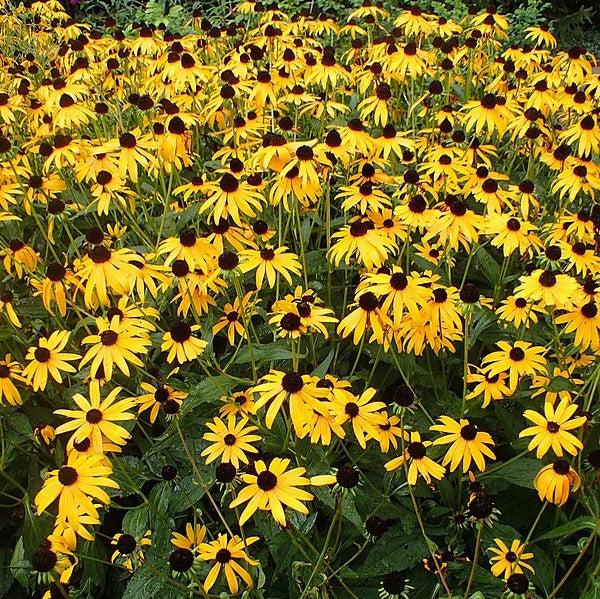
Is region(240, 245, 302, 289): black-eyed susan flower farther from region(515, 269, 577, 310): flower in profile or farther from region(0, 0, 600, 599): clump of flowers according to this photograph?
region(515, 269, 577, 310): flower in profile

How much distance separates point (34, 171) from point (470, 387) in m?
1.98

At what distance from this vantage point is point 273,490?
62.1 inches

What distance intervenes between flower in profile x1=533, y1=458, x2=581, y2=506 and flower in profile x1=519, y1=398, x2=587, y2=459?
0.11 ft

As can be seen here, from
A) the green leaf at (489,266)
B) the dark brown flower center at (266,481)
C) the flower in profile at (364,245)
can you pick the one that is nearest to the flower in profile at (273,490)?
the dark brown flower center at (266,481)

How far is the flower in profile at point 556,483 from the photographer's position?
5.24 ft

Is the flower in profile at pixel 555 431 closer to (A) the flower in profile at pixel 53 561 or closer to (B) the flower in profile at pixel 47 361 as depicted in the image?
(A) the flower in profile at pixel 53 561

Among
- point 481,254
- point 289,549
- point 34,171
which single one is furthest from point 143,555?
point 34,171

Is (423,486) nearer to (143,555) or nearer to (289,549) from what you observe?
(289,549)

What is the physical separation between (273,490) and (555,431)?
0.64 meters

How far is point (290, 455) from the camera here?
6.67 ft

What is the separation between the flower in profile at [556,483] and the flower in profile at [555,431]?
0.03 metres

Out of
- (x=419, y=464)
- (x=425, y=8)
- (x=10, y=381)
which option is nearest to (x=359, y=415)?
(x=419, y=464)

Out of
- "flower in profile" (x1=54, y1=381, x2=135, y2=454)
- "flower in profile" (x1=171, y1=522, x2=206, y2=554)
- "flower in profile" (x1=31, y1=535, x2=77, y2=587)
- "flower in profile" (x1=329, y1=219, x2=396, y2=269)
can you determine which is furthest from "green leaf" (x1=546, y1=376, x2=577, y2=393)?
"flower in profile" (x1=31, y1=535, x2=77, y2=587)

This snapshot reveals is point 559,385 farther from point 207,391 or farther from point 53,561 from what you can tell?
point 53,561
